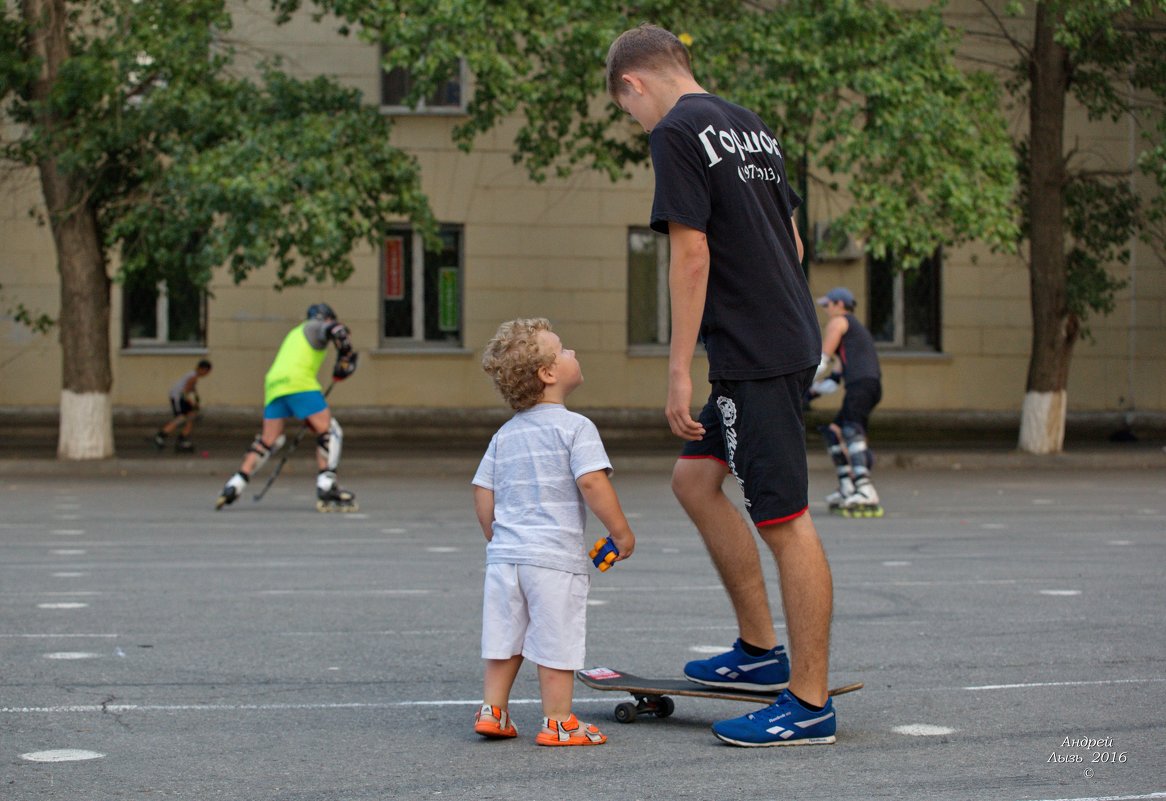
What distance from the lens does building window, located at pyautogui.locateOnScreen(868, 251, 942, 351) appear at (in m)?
27.5

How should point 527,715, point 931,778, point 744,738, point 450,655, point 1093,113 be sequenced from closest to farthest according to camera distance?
point 931,778 < point 744,738 < point 527,715 < point 450,655 < point 1093,113

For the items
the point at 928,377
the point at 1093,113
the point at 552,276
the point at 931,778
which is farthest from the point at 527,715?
the point at 928,377

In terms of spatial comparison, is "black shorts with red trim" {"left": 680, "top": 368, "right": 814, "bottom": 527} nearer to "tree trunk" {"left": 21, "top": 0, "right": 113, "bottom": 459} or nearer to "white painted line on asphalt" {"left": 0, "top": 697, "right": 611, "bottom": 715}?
"white painted line on asphalt" {"left": 0, "top": 697, "right": 611, "bottom": 715}

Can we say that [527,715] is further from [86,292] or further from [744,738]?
[86,292]

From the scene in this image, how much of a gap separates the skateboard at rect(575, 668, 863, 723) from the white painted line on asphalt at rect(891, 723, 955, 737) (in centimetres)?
18

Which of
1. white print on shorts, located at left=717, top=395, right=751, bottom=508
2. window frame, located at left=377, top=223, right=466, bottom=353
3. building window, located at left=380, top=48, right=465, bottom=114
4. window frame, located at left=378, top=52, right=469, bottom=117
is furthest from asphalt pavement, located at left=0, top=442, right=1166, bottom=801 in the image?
building window, located at left=380, top=48, right=465, bottom=114

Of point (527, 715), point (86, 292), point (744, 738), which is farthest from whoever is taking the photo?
point (86, 292)

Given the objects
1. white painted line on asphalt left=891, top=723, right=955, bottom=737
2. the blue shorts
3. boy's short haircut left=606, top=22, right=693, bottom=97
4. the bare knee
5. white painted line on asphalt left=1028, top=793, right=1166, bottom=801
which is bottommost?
white painted line on asphalt left=891, top=723, right=955, bottom=737

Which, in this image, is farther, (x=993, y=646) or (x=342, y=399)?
(x=342, y=399)

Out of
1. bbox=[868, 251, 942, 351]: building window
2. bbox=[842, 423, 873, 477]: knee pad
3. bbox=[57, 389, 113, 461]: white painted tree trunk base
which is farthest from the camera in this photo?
bbox=[868, 251, 942, 351]: building window

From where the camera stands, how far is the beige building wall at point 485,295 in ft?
84.2

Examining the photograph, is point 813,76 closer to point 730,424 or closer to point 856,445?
point 856,445

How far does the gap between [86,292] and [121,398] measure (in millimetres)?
6663

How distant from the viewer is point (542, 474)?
16.2ft
